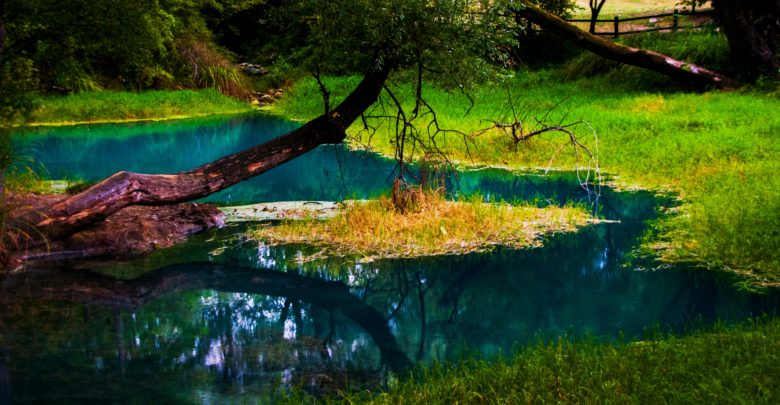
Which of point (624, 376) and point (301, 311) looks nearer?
point (624, 376)

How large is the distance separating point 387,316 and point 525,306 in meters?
1.38

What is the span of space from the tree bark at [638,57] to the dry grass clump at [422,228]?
31.8 feet

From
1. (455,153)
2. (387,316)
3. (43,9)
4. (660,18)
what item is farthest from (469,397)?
(660,18)

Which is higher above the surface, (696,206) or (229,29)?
(229,29)

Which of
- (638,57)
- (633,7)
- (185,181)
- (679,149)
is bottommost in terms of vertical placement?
(679,149)

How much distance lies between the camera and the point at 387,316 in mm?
8688

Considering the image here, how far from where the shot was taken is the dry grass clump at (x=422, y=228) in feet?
34.1

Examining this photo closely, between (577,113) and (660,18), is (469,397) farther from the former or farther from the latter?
(660,18)

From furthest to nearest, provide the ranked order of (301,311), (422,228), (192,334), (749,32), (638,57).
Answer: (638,57), (749,32), (422,228), (301,311), (192,334)

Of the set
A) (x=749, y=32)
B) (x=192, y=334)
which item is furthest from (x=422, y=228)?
(x=749, y=32)

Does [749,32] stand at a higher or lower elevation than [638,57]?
higher

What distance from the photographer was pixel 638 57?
21094mm

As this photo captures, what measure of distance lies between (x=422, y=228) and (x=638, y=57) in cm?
1241

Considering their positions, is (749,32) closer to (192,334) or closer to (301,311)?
(301,311)
